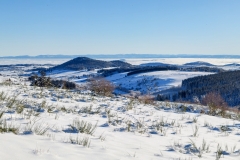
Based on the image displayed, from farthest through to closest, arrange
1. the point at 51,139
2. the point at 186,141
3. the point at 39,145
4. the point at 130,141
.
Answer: the point at 186,141
the point at 130,141
the point at 51,139
the point at 39,145

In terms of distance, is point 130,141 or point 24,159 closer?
point 24,159

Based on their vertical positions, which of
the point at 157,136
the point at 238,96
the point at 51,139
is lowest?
the point at 238,96

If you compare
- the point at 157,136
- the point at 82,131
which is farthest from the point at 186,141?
the point at 82,131

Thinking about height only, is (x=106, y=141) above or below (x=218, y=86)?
above

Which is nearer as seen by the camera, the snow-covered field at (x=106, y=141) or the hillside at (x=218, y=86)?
the snow-covered field at (x=106, y=141)

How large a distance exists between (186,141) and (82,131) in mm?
2489

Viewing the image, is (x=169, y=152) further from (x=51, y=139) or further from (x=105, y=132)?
(x=51, y=139)

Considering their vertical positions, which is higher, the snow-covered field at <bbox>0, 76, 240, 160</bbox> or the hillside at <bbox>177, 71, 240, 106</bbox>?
the snow-covered field at <bbox>0, 76, 240, 160</bbox>

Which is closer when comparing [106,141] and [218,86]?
[106,141]

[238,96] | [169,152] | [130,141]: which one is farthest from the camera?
[238,96]

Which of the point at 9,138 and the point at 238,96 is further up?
the point at 9,138

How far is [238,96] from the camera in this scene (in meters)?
133

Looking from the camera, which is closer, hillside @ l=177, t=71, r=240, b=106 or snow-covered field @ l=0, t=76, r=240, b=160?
snow-covered field @ l=0, t=76, r=240, b=160

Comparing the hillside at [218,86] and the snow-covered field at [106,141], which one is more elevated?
the snow-covered field at [106,141]
